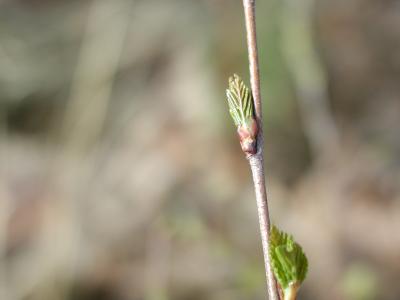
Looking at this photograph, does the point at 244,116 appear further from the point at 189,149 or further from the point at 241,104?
the point at 189,149

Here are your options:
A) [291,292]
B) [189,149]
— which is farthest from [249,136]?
[189,149]

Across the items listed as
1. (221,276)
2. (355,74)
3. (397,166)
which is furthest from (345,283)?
(355,74)

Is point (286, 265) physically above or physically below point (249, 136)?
below

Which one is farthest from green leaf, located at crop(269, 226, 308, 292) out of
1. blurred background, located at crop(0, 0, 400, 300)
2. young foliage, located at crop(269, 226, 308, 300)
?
blurred background, located at crop(0, 0, 400, 300)

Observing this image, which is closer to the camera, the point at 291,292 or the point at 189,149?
the point at 291,292

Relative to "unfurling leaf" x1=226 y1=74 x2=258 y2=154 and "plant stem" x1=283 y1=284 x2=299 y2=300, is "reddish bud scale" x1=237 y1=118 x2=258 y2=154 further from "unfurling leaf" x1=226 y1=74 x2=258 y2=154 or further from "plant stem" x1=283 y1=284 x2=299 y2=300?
"plant stem" x1=283 y1=284 x2=299 y2=300

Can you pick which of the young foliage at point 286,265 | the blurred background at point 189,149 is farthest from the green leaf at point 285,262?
the blurred background at point 189,149
